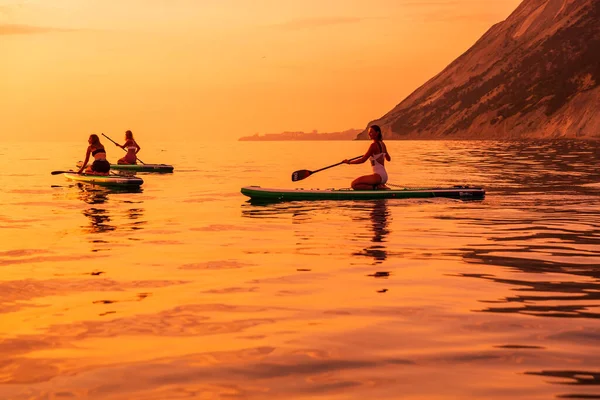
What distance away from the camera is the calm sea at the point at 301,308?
6734 millimetres

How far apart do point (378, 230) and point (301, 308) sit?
829cm

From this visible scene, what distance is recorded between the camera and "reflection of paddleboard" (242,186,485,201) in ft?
79.4

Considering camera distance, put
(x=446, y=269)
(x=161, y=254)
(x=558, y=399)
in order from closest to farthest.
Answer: (x=558, y=399) → (x=446, y=269) → (x=161, y=254)

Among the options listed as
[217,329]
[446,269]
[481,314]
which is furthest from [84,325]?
[446,269]

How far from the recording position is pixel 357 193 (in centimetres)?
2419

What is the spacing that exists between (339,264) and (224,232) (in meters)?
5.34

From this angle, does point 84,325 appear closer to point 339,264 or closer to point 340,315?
point 340,315

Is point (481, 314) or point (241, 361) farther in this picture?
point (481, 314)

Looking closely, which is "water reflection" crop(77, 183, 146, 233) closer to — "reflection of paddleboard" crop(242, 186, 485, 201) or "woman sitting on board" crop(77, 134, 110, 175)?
"woman sitting on board" crop(77, 134, 110, 175)

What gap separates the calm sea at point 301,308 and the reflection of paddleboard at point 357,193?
3669 mm

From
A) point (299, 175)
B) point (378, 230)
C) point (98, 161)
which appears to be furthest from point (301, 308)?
point (98, 161)

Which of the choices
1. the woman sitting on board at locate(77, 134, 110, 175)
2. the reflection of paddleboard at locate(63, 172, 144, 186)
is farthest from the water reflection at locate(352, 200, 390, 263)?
the woman sitting on board at locate(77, 134, 110, 175)

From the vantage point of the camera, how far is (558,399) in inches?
243

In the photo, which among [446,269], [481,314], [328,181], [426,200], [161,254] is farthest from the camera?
[328,181]
